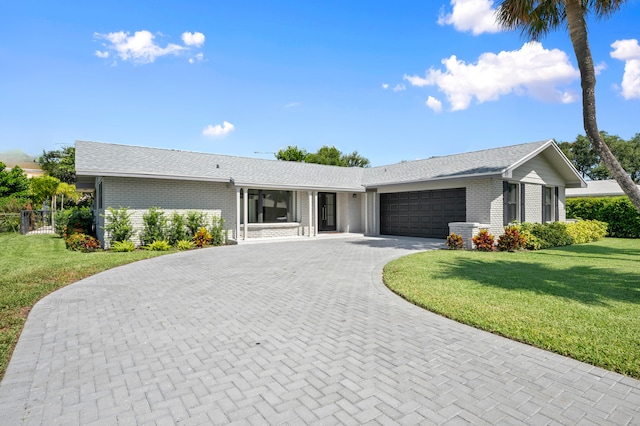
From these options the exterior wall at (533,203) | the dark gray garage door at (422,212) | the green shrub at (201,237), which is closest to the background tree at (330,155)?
the dark gray garage door at (422,212)

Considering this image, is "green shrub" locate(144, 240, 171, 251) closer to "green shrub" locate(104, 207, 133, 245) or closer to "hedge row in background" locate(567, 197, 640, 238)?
"green shrub" locate(104, 207, 133, 245)

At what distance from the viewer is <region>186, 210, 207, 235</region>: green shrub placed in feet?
49.4

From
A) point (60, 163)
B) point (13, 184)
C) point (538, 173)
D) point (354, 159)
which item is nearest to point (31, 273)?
point (538, 173)

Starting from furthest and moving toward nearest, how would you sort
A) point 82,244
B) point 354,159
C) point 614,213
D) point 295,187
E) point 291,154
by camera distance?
point 354,159 → point 291,154 → point 614,213 → point 295,187 → point 82,244

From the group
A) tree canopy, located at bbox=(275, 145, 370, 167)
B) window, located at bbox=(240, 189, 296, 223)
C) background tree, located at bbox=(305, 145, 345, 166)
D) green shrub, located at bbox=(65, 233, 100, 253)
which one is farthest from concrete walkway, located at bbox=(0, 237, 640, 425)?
background tree, located at bbox=(305, 145, 345, 166)

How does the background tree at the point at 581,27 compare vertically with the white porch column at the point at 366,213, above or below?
above

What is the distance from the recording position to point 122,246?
42.7 ft

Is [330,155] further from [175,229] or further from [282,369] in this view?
[282,369]

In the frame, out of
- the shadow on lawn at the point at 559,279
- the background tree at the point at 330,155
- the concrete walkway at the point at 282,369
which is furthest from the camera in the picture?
the background tree at the point at 330,155

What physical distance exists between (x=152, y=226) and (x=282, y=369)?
12492 mm

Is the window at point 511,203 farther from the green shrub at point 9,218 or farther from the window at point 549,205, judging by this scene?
the green shrub at point 9,218

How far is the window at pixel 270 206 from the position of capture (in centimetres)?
1784

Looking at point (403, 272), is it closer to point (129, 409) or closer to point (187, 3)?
point (129, 409)

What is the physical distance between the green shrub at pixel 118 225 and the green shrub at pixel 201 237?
2533 millimetres
